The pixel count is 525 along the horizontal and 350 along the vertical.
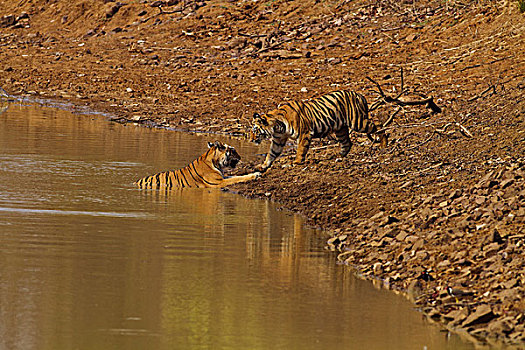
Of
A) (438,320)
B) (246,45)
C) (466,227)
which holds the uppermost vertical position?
(246,45)

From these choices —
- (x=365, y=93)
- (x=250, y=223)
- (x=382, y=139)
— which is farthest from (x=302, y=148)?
(x=365, y=93)

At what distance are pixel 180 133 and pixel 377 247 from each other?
Answer: 9366 mm

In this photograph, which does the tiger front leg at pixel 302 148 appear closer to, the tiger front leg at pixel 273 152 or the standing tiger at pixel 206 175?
the tiger front leg at pixel 273 152

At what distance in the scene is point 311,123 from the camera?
1152 centimetres

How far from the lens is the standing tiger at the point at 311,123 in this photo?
11328 millimetres

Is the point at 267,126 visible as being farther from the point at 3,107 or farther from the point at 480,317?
the point at 3,107

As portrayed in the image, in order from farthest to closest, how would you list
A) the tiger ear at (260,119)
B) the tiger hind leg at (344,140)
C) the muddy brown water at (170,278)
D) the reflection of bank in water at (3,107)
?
1. the reflection of bank in water at (3,107)
2. the tiger hind leg at (344,140)
3. the tiger ear at (260,119)
4. the muddy brown water at (170,278)

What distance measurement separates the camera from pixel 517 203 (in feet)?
24.2

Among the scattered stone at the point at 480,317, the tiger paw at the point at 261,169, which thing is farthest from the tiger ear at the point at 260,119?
the scattered stone at the point at 480,317

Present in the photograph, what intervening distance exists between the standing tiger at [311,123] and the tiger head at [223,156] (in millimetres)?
338

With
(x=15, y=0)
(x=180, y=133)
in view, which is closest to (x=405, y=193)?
(x=180, y=133)

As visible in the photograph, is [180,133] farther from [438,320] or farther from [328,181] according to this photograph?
[438,320]

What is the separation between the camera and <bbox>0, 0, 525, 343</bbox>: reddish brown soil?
6.89 metres

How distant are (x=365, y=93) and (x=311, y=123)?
592cm
